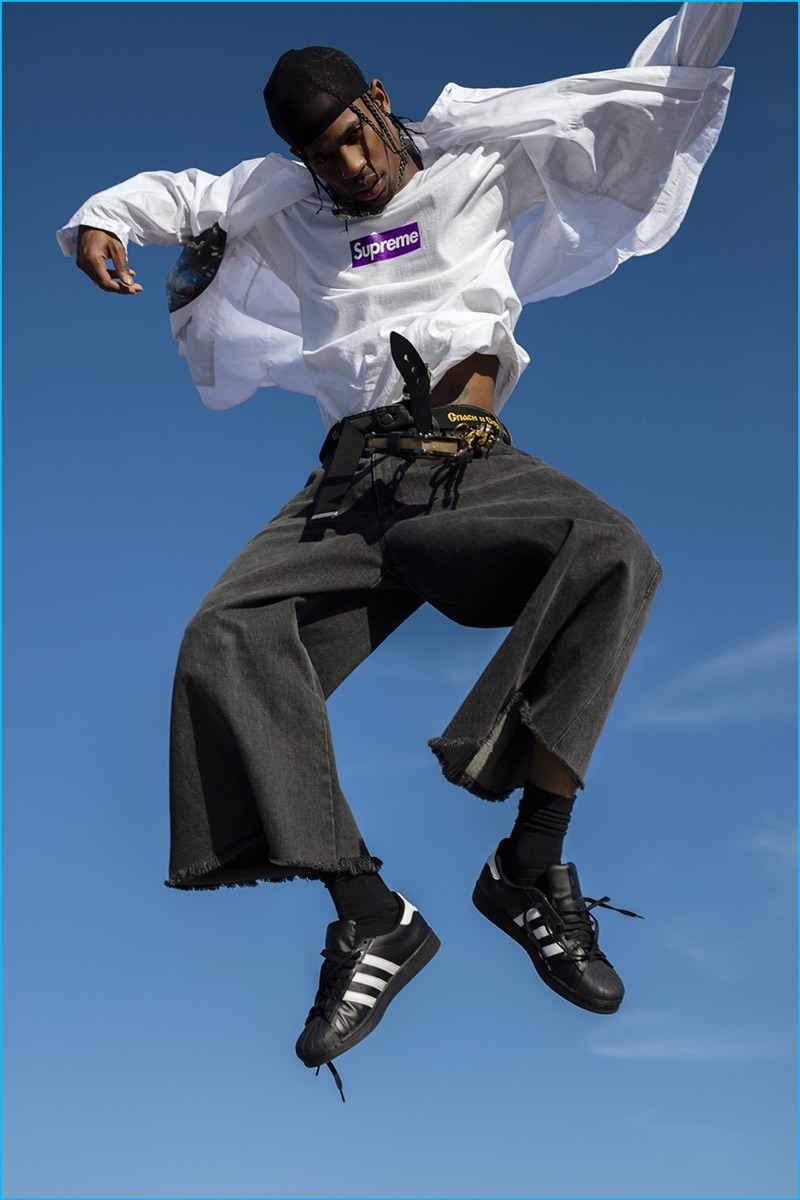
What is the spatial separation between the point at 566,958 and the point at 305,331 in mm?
3033

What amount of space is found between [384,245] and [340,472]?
1065mm

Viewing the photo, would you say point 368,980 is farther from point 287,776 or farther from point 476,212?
point 476,212

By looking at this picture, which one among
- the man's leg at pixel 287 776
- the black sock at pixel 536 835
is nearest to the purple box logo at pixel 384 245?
the man's leg at pixel 287 776

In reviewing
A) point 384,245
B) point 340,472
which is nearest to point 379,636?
point 340,472

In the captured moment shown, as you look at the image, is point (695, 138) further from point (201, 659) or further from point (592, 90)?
point (201, 659)

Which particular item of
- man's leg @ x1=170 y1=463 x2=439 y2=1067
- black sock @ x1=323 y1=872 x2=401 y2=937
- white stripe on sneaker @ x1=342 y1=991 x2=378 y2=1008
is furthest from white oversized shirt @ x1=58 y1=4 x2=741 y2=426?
white stripe on sneaker @ x1=342 y1=991 x2=378 y2=1008

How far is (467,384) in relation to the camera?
261 inches

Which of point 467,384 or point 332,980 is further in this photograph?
point 467,384

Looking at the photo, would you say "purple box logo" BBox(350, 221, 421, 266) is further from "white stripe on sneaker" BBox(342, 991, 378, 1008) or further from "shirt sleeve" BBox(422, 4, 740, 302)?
"white stripe on sneaker" BBox(342, 991, 378, 1008)

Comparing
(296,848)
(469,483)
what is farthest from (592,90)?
(296,848)

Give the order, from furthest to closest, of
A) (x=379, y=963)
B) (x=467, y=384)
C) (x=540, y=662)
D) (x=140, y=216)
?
1. (x=140, y=216)
2. (x=467, y=384)
3. (x=379, y=963)
4. (x=540, y=662)

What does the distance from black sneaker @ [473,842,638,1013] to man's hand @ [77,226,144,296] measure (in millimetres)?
3024

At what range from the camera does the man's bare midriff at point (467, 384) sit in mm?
6625

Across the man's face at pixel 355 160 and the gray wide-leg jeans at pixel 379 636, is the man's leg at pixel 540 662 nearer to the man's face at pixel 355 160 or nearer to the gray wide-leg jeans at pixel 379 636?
the gray wide-leg jeans at pixel 379 636
